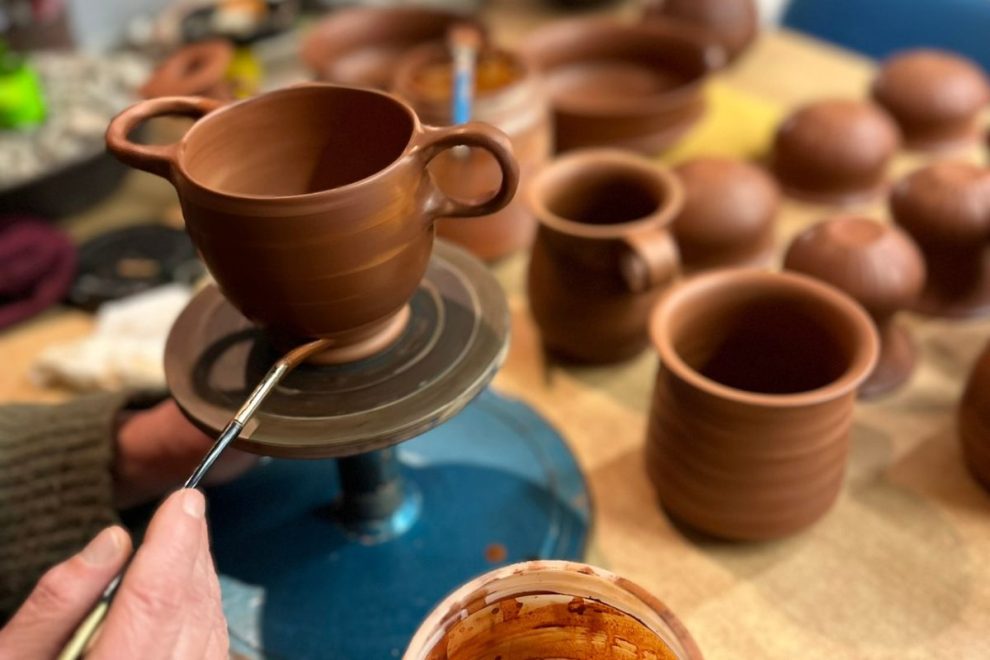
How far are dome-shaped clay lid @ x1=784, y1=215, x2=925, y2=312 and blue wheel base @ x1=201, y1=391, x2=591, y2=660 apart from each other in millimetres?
297

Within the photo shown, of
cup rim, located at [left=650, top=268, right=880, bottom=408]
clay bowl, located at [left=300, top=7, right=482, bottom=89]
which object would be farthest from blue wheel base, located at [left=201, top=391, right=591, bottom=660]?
clay bowl, located at [left=300, top=7, right=482, bottom=89]

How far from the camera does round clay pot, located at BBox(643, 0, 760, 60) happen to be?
1369mm

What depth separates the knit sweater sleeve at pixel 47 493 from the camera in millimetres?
674

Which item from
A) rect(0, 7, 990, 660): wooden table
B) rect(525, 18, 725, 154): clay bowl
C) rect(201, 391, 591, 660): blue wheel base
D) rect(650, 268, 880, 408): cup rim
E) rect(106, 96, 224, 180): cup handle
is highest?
rect(106, 96, 224, 180): cup handle

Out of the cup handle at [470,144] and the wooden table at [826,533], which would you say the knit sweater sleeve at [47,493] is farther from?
the cup handle at [470,144]

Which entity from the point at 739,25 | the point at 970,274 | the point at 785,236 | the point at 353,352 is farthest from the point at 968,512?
the point at 739,25

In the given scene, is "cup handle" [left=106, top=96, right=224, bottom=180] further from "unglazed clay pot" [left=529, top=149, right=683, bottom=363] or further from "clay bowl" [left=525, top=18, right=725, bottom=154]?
"clay bowl" [left=525, top=18, right=725, bottom=154]

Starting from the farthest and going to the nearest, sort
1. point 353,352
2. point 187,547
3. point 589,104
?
point 589,104, point 353,352, point 187,547

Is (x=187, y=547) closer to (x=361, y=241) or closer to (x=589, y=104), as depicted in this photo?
(x=361, y=241)

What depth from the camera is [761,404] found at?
616 mm

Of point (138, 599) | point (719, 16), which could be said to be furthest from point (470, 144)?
point (719, 16)

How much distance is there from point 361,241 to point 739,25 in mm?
1098

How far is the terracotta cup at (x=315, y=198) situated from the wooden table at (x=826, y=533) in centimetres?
29

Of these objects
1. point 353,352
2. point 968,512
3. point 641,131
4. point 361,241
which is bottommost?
point 968,512
